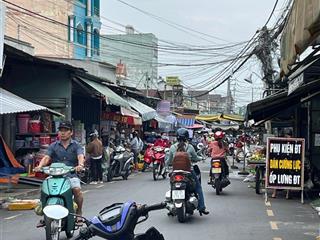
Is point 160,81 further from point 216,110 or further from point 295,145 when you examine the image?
point 295,145

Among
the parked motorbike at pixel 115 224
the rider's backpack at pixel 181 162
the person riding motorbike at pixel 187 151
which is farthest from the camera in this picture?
the person riding motorbike at pixel 187 151

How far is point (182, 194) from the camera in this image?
10000 millimetres

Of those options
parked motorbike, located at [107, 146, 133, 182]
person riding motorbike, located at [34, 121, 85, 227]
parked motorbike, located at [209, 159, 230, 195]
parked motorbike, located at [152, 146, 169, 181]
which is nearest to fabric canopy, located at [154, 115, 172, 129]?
parked motorbike, located at [107, 146, 133, 182]

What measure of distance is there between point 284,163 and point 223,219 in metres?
3.30

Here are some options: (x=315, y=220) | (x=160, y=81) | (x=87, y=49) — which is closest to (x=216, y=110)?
(x=160, y=81)

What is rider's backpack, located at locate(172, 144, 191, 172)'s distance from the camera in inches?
404

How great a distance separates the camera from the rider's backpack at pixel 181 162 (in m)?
10.3

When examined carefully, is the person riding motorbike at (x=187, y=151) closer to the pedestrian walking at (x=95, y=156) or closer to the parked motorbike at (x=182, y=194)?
the parked motorbike at (x=182, y=194)

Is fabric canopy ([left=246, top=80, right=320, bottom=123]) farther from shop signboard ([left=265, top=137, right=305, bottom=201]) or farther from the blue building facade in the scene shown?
the blue building facade

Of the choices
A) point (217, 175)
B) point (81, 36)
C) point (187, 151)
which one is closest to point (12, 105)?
point (187, 151)

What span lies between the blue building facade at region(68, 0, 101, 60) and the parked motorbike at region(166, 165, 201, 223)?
22.6 meters

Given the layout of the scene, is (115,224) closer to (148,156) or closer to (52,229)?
(52,229)

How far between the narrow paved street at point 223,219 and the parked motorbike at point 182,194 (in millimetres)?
217

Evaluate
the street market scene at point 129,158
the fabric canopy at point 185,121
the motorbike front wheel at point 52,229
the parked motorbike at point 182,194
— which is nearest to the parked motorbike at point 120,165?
the street market scene at point 129,158
